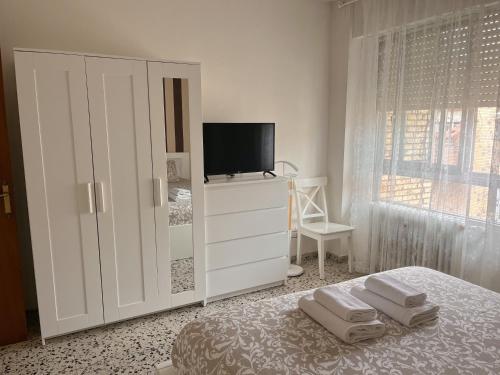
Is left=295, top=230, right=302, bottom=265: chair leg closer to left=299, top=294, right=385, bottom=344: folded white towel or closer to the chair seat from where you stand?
the chair seat

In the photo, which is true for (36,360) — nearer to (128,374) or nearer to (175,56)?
(128,374)

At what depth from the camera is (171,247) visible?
111 inches

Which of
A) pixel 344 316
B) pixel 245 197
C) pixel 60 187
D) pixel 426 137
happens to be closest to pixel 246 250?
pixel 245 197

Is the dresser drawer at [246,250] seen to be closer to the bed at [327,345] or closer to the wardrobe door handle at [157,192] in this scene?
the wardrobe door handle at [157,192]

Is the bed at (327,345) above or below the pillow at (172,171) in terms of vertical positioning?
below

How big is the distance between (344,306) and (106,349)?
171 centimetres

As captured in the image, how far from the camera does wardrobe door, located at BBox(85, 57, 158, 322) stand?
2.45m

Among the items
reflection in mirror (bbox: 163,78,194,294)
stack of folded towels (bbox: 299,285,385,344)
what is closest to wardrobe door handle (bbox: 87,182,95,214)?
reflection in mirror (bbox: 163,78,194,294)

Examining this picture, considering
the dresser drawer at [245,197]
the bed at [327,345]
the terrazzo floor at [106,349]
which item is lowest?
the terrazzo floor at [106,349]

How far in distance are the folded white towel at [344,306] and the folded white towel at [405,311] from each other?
0.34 feet

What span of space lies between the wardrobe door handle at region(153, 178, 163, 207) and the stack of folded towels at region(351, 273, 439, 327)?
5.04 ft

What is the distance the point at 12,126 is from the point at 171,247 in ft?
4.86

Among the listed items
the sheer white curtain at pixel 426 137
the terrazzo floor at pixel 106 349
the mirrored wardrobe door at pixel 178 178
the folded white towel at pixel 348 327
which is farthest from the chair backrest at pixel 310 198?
the folded white towel at pixel 348 327

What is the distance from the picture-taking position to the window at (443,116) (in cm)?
257
